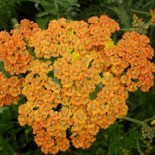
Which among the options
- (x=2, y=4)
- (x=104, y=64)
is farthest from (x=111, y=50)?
(x=2, y=4)

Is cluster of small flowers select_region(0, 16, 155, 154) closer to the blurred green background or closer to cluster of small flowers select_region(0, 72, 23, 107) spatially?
cluster of small flowers select_region(0, 72, 23, 107)

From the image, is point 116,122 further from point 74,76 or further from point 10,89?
point 10,89

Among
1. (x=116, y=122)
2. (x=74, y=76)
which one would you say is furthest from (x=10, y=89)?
(x=116, y=122)

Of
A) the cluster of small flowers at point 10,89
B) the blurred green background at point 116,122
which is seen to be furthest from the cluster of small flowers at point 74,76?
the blurred green background at point 116,122

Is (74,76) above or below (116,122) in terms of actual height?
above

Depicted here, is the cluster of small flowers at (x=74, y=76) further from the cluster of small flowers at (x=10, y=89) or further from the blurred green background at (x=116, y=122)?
the blurred green background at (x=116, y=122)

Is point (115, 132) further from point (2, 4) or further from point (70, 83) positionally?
point (2, 4)

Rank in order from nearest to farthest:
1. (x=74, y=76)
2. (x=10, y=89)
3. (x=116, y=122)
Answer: (x=74, y=76) → (x=10, y=89) → (x=116, y=122)
